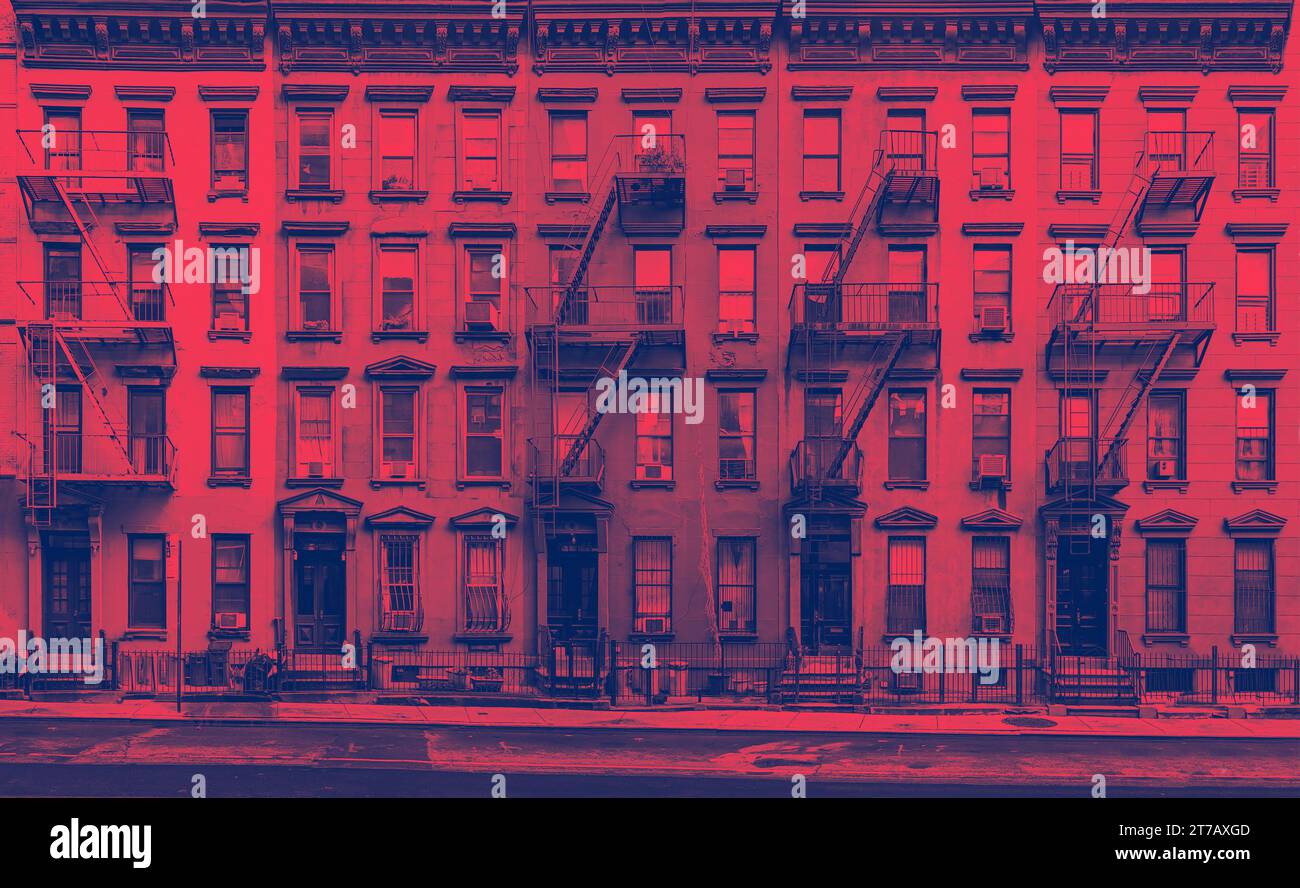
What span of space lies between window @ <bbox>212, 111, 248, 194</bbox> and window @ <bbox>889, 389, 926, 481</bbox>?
54.7 ft

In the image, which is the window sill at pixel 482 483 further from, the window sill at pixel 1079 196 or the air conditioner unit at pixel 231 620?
the window sill at pixel 1079 196

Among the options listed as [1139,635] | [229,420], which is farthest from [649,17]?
[1139,635]

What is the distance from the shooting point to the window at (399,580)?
2580 centimetres

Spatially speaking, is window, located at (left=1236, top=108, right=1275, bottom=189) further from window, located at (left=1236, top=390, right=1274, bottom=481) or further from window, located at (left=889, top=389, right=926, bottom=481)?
window, located at (left=889, top=389, right=926, bottom=481)

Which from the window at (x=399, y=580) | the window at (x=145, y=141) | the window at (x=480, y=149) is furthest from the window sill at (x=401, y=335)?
the window at (x=145, y=141)

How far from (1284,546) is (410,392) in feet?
69.8

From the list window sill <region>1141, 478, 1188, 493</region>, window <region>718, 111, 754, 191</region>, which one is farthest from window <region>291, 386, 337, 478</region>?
window sill <region>1141, 478, 1188, 493</region>

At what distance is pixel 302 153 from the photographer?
2606 centimetres

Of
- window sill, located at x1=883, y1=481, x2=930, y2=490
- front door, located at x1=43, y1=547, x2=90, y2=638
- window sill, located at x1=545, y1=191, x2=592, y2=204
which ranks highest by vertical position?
window sill, located at x1=545, y1=191, x2=592, y2=204

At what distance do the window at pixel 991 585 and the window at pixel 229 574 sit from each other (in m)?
17.5

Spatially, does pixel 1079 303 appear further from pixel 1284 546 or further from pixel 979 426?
pixel 1284 546

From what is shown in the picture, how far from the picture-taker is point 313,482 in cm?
2581

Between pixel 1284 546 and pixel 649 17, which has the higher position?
pixel 649 17

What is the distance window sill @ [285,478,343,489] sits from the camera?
25750 mm
